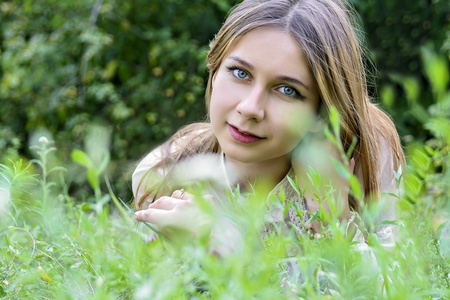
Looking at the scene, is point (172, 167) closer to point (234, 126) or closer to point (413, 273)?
point (234, 126)

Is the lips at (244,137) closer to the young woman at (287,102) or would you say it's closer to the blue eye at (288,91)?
the young woman at (287,102)

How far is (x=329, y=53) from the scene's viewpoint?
1.68 m

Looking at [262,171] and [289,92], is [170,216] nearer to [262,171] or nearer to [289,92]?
[289,92]

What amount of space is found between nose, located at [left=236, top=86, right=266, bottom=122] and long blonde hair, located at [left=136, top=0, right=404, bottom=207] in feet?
0.64

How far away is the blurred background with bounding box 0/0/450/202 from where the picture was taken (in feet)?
15.3

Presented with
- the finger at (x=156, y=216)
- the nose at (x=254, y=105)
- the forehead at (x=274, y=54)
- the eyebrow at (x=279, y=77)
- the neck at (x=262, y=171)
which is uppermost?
the forehead at (x=274, y=54)

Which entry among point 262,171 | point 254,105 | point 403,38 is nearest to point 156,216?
point 254,105

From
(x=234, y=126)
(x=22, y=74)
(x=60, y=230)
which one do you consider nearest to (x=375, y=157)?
(x=234, y=126)

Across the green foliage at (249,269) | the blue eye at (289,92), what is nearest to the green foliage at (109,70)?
the blue eye at (289,92)

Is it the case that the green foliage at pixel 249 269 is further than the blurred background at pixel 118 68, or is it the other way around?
the blurred background at pixel 118 68

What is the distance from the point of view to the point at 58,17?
4.66m

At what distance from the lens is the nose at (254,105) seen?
1502 mm

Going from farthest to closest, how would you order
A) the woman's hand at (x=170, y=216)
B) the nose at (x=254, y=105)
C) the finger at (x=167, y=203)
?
the nose at (x=254, y=105), the finger at (x=167, y=203), the woman's hand at (x=170, y=216)

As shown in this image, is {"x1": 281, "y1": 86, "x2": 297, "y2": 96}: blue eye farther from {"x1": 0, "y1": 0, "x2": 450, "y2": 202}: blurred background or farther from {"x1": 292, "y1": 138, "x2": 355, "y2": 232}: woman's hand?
{"x1": 0, "y1": 0, "x2": 450, "y2": 202}: blurred background
